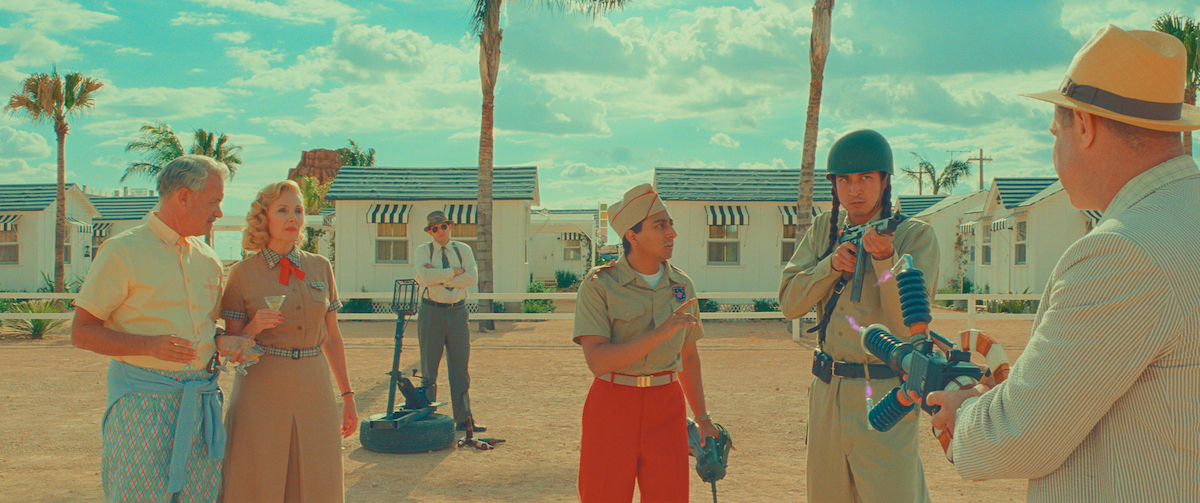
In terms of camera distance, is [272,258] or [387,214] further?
[387,214]

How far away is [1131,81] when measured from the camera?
1.53 m

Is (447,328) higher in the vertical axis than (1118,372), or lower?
lower

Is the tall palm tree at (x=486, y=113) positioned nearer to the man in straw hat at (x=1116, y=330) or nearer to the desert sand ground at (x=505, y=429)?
the desert sand ground at (x=505, y=429)

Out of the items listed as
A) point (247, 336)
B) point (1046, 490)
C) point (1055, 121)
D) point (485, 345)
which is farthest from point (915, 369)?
point (485, 345)

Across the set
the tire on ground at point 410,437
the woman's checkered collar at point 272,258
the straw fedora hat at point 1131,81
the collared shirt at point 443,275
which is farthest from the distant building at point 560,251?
the straw fedora hat at point 1131,81

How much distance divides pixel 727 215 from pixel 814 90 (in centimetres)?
701

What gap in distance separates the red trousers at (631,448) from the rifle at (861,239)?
0.99m

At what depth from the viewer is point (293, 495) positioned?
366 cm

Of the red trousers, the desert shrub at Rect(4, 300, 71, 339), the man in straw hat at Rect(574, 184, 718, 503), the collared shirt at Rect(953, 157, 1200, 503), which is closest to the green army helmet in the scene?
the man in straw hat at Rect(574, 184, 718, 503)

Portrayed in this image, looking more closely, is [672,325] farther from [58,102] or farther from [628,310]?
[58,102]

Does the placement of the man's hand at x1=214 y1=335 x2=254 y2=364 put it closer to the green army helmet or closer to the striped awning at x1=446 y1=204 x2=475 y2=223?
the green army helmet

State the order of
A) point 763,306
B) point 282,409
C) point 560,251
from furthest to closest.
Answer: point 560,251
point 763,306
point 282,409

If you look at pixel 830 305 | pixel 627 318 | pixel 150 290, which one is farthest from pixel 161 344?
pixel 830 305

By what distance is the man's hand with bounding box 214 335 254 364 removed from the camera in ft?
11.1
